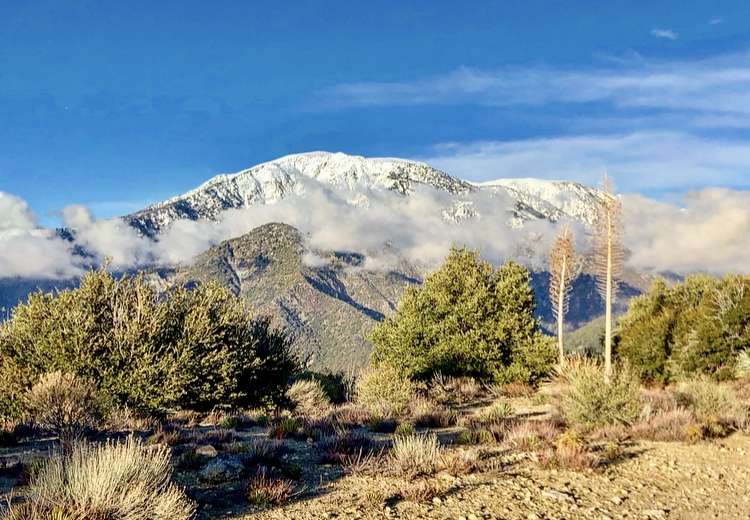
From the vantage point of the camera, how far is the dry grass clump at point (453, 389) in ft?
85.6

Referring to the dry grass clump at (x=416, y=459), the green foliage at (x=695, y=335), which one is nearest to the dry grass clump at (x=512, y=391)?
the green foliage at (x=695, y=335)

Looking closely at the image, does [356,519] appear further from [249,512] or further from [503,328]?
[503,328]

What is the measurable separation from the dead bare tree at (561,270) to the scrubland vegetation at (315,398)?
3257 millimetres

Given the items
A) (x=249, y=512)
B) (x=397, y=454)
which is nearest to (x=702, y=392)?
(x=397, y=454)

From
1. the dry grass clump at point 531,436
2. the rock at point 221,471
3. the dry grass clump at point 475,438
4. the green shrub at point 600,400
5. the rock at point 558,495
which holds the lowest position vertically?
the dry grass clump at point 475,438

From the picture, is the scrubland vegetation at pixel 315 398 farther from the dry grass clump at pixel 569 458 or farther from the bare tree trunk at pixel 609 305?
the bare tree trunk at pixel 609 305

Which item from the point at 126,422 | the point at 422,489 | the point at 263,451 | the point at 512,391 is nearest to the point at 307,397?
the point at 512,391

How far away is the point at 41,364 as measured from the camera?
18516 mm

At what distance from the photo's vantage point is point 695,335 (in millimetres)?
28516

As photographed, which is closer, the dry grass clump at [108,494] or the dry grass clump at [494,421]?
the dry grass clump at [108,494]

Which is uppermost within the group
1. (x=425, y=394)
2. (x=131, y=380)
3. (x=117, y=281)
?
(x=117, y=281)

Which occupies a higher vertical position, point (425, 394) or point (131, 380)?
point (131, 380)

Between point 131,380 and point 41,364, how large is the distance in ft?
10.1

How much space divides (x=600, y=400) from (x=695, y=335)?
1693 cm
